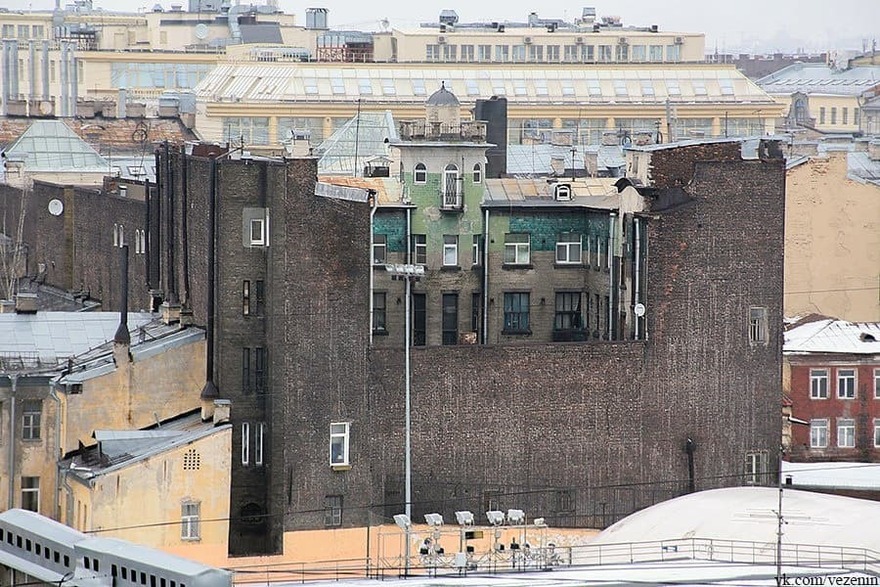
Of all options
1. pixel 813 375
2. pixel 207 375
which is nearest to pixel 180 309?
pixel 207 375

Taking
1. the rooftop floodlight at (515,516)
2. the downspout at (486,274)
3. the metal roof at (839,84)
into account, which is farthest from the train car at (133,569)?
the metal roof at (839,84)

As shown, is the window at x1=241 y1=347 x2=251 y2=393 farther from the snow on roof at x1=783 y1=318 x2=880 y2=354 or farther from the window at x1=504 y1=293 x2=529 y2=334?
the snow on roof at x1=783 y1=318 x2=880 y2=354

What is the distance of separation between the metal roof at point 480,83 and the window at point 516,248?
68.1 m

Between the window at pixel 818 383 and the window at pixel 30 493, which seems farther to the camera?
the window at pixel 818 383

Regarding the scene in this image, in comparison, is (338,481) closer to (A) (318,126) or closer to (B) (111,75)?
(A) (318,126)

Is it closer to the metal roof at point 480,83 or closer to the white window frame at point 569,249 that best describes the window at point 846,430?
the white window frame at point 569,249

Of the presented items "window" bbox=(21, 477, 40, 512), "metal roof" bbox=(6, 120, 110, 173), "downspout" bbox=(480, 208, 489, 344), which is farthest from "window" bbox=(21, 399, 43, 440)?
"metal roof" bbox=(6, 120, 110, 173)

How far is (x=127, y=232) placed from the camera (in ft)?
291

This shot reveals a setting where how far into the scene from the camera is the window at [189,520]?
67562 mm

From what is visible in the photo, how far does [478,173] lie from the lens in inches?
3246

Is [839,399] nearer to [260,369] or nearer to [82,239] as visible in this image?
[260,369]

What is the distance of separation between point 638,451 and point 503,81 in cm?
8480

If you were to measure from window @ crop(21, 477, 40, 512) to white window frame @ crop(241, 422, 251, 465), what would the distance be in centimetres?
519

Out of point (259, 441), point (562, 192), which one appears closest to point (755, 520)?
point (259, 441)
